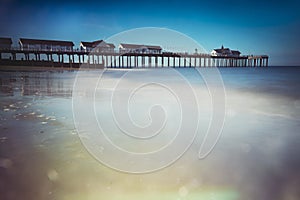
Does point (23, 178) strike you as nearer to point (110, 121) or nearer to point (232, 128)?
point (110, 121)

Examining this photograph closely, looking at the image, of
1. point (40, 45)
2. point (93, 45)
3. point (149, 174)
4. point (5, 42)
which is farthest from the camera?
point (93, 45)

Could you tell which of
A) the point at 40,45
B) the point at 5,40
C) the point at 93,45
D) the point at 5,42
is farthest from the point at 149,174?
the point at 93,45

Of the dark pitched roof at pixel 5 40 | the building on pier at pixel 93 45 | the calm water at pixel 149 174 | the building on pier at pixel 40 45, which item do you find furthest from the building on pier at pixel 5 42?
the calm water at pixel 149 174

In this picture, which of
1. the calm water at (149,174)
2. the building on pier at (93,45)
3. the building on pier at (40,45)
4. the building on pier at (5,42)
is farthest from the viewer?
the building on pier at (93,45)

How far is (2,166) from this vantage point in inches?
109

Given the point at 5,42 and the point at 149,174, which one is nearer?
the point at 149,174

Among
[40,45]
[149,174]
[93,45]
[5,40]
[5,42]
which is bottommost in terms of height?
[149,174]

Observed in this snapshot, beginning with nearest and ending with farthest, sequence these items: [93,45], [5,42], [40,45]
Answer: [5,42]
[40,45]
[93,45]

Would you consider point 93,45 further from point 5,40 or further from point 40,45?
point 5,40

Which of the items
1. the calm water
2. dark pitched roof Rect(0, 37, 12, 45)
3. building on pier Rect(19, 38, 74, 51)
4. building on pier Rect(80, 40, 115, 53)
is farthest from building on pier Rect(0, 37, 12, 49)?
the calm water

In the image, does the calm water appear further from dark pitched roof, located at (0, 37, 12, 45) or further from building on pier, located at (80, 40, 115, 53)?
dark pitched roof, located at (0, 37, 12, 45)

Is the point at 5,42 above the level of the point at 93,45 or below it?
below

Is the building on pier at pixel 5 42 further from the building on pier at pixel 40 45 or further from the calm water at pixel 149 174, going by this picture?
the calm water at pixel 149 174

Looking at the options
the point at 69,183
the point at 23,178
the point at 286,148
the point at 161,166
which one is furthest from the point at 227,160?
the point at 23,178
